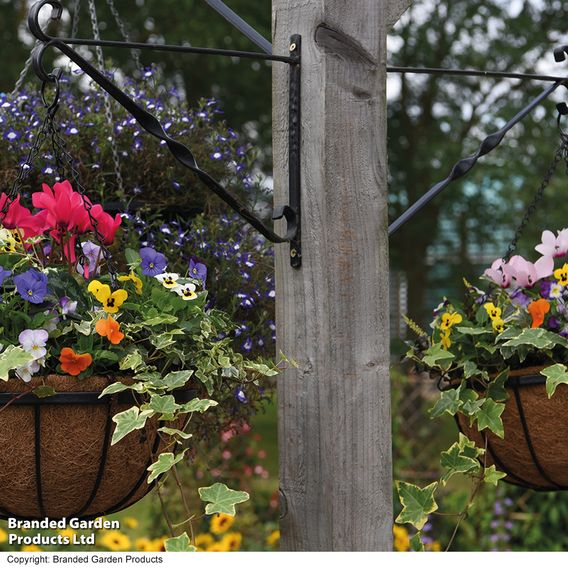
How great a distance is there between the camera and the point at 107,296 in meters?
1.40

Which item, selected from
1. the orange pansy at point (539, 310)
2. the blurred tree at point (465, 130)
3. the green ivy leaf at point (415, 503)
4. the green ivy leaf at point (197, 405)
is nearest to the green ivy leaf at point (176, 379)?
the green ivy leaf at point (197, 405)

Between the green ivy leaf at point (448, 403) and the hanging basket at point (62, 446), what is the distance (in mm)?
527

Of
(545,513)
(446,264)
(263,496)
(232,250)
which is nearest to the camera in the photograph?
(232,250)

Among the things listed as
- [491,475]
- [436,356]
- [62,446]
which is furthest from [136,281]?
[491,475]

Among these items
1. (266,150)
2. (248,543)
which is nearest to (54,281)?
(248,543)

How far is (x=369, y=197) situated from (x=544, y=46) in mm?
7173

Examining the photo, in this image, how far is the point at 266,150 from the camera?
318 inches

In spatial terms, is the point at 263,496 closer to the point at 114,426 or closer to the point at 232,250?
the point at 232,250

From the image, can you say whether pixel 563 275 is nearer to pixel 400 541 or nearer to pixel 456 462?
pixel 456 462

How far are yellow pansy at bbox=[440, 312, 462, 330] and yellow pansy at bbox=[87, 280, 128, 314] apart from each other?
0.67 m

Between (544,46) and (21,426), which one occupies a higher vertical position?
(544,46)

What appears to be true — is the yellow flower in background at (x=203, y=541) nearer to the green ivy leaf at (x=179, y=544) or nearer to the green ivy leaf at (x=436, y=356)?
the green ivy leaf at (x=436, y=356)

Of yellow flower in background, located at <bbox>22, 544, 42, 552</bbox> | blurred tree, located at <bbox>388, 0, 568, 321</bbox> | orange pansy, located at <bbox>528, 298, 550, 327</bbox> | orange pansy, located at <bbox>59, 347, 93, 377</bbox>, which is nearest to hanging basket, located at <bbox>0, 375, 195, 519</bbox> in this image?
orange pansy, located at <bbox>59, 347, 93, 377</bbox>

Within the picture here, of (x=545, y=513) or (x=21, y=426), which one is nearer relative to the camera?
(x=21, y=426)
